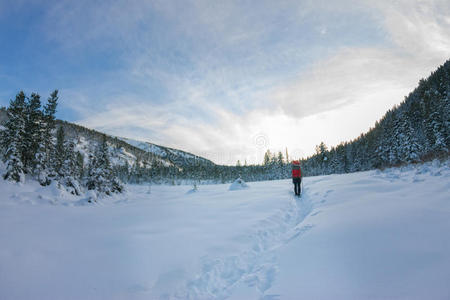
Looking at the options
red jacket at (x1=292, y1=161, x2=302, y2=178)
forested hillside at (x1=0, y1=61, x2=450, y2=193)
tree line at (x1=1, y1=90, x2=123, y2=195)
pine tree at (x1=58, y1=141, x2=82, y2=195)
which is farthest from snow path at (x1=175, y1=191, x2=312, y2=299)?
pine tree at (x1=58, y1=141, x2=82, y2=195)

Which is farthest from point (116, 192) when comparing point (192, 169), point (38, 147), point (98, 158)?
point (192, 169)

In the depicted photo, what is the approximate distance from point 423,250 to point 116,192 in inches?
797

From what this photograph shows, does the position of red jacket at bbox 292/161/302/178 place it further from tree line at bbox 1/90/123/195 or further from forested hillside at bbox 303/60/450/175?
tree line at bbox 1/90/123/195

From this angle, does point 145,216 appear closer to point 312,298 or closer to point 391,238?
point 312,298

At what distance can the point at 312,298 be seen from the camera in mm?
2367

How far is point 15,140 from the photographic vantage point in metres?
13.2

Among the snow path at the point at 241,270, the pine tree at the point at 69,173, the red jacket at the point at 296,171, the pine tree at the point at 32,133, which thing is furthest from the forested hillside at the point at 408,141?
the pine tree at the point at 32,133

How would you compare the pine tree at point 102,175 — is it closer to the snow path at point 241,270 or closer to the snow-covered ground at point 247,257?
the snow-covered ground at point 247,257

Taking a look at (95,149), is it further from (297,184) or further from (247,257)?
(247,257)

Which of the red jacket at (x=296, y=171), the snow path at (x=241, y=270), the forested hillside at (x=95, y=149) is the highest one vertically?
the forested hillside at (x=95, y=149)

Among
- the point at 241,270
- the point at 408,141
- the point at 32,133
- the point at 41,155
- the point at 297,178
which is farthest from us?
the point at 408,141

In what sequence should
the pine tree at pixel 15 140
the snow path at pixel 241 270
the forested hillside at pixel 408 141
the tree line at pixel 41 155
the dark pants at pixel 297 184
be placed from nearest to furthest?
the snow path at pixel 241 270 → the dark pants at pixel 297 184 → the pine tree at pixel 15 140 → the tree line at pixel 41 155 → the forested hillside at pixel 408 141

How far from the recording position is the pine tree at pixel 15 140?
12.1 metres

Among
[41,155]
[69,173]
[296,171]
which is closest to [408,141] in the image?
[296,171]
